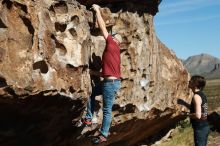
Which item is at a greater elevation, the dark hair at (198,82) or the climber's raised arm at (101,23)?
the climber's raised arm at (101,23)

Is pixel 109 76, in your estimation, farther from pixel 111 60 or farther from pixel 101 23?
pixel 101 23

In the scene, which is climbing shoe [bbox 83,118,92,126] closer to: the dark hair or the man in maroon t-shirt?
the man in maroon t-shirt

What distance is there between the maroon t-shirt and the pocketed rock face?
48 centimetres

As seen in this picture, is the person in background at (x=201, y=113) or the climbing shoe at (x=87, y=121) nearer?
the person in background at (x=201, y=113)

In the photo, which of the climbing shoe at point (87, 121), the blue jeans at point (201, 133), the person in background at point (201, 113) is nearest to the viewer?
the person in background at point (201, 113)

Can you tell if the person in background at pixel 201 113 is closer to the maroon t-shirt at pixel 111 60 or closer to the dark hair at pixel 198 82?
the dark hair at pixel 198 82

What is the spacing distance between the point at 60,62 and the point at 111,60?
161 centimetres

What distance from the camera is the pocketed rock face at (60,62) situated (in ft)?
33.2

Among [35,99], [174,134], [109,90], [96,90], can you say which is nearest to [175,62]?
[174,134]

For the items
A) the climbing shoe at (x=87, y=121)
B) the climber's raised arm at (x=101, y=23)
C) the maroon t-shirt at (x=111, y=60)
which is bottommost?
the climbing shoe at (x=87, y=121)

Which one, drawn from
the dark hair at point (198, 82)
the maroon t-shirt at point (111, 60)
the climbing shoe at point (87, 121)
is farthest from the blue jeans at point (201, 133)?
the climbing shoe at point (87, 121)

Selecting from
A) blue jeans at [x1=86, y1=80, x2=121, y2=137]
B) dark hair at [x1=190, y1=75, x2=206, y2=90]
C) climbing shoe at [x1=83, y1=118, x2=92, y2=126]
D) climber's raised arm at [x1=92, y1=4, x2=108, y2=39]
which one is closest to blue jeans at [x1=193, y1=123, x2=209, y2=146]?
dark hair at [x1=190, y1=75, x2=206, y2=90]

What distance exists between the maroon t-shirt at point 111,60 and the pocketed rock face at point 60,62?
48cm

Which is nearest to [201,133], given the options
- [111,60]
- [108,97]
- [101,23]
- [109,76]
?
[108,97]
